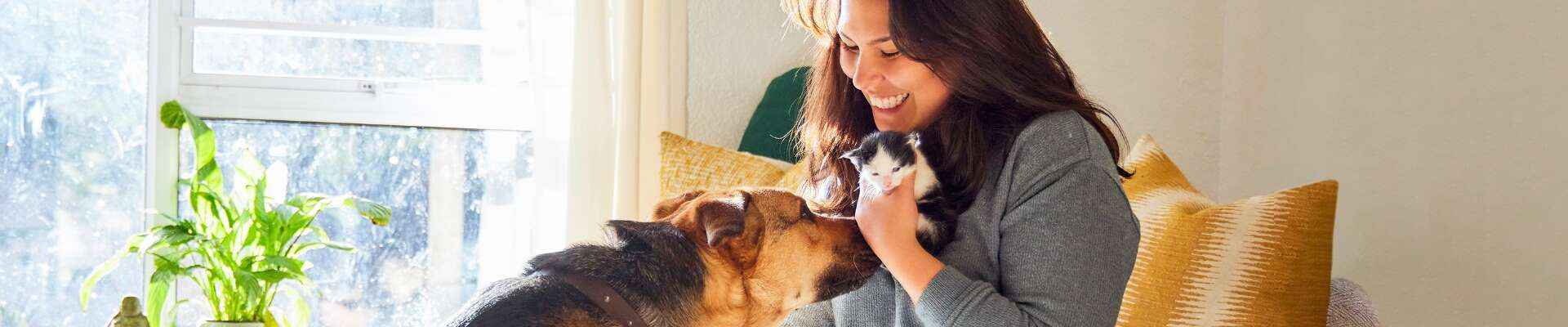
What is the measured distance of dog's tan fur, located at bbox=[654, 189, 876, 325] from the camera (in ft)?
4.54

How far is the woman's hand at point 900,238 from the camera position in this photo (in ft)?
4.14

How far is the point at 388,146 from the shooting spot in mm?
2979

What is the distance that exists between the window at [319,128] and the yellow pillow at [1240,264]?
149 cm

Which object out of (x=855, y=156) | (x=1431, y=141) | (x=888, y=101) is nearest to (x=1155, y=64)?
(x=1431, y=141)

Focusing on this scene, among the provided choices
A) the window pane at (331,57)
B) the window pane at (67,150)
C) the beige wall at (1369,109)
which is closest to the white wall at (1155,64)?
the beige wall at (1369,109)

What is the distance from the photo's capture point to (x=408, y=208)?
9.91 ft

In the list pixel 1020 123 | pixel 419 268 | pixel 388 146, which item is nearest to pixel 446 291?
pixel 419 268

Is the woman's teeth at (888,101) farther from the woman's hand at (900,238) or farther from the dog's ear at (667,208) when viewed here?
the dog's ear at (667,208)

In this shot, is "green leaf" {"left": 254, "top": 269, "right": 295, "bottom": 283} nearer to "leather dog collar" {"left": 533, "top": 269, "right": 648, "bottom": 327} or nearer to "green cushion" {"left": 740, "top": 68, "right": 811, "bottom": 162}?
"green cushion" {"left": 740, "top": 68, "right": 811, "bottom": 162}

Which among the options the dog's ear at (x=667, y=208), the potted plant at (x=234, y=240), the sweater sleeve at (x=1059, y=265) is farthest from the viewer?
the potted plant at (x=234, y=240)

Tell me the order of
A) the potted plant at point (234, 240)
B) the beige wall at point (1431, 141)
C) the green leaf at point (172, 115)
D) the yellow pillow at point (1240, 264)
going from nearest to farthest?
the yellow pillow at point (1240, 264) → the beige wall at point (1431, 141) → the potted plant at point (234, 240) → the green leaf at point (172, 115)

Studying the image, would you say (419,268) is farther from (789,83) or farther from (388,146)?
(789,83)

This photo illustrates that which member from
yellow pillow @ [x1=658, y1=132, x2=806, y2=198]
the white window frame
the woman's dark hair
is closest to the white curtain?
the white window frame

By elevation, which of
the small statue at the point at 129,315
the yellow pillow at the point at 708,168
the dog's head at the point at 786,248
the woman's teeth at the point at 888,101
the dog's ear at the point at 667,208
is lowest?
the small statue at the point at 129,315
